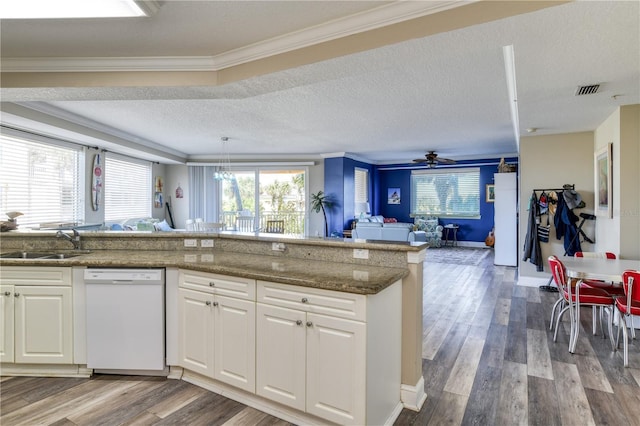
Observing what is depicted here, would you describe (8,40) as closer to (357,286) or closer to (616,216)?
(357,286)

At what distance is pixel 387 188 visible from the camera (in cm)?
1140

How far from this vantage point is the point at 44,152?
544 cm

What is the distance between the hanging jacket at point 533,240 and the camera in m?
5.48

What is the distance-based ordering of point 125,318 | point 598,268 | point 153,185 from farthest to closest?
1. point 153,185
2. point 598,268
3. point 125,318

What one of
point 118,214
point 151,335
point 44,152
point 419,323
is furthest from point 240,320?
point 118,214

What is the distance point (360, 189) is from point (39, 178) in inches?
291

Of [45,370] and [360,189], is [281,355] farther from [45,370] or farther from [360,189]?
[360,189]

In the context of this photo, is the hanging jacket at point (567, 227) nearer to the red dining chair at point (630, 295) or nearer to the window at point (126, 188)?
the red dining chair at point (630, 295)

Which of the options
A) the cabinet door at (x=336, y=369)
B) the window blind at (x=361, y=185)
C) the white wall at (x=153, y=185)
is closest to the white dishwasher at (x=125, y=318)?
the cabinet door at (x=336, y=369)

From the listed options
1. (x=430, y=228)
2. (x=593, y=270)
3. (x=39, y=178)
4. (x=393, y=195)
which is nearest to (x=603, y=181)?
(x=593, y=270)

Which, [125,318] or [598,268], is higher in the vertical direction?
[598,268]

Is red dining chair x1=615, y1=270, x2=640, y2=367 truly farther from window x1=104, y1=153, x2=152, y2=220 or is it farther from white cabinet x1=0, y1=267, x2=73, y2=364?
window x1=104, y1=153, x2=152, y2=220

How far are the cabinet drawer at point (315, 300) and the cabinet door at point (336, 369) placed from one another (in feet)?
0.15

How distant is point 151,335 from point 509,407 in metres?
2.62
